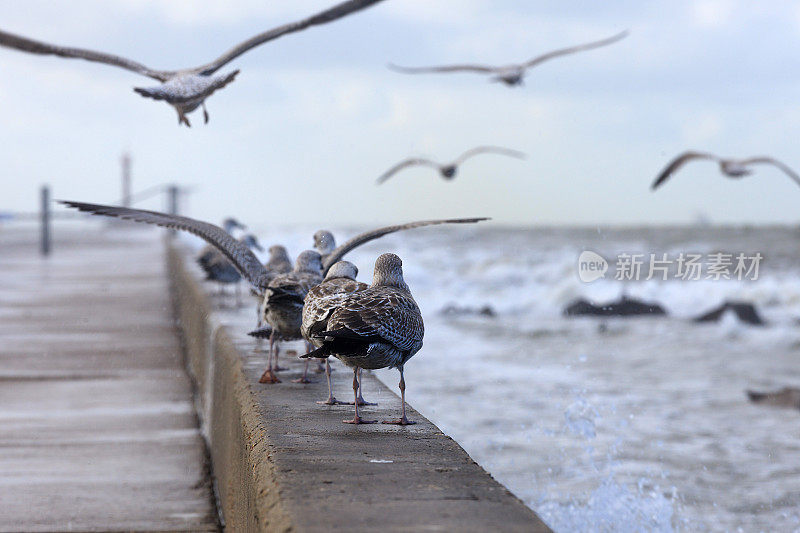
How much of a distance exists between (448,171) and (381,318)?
10815 millimetres

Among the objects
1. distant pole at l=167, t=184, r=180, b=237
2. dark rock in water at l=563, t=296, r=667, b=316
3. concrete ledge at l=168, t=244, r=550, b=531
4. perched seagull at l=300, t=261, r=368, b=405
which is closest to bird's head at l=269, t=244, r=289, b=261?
concrete ledge at l=168, t=244, r=550, b=531

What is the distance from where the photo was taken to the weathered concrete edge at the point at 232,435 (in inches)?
142

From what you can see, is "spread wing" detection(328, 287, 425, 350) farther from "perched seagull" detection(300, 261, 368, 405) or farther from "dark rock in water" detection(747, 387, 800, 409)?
"dark rock in water" detection(747, 387, 800, 409)

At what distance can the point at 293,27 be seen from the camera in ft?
24.0

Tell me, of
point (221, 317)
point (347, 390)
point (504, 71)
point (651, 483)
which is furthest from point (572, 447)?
point (504, 71)

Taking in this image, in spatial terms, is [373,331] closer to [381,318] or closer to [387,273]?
[381,318]

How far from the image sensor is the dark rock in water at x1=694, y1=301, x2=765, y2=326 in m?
22.5

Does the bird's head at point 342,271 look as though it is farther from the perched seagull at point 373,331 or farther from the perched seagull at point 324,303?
the perched seagull at point 373,331

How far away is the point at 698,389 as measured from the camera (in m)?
13.2

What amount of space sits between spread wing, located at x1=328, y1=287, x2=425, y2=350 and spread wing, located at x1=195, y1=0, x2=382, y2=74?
328cm

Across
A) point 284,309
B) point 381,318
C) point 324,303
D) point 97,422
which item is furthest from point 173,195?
point 381,318

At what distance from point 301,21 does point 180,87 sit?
3.74ft

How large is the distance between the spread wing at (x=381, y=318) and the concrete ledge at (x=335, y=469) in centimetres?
41

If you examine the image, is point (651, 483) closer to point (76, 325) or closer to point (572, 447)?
point (572, 447)
